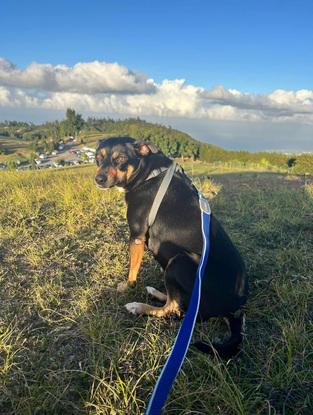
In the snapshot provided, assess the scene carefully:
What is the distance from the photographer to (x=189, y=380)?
226cm

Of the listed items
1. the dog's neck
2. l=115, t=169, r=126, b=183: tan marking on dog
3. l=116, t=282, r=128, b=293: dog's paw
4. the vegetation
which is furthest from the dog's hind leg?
the vegetation

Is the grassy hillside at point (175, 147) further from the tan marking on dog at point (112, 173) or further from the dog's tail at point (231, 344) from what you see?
the dog's tail at point (231, 344)

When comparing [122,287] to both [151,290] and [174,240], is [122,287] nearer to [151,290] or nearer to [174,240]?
[151,290]

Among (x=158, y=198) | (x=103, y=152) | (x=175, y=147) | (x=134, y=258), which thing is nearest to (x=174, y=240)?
(x=158, y=198)

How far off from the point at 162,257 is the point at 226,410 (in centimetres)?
141

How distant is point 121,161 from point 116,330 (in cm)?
174

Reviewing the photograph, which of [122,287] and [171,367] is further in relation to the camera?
[122,287]

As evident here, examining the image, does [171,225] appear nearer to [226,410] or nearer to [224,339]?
[224,339]

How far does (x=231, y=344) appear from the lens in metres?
2.45

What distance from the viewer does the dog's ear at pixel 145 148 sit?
3678mm

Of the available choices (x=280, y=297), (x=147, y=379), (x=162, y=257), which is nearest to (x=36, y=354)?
(x=147, y=379)

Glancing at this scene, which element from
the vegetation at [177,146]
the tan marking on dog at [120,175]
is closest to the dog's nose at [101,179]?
the tan marking on dog at [120,175]

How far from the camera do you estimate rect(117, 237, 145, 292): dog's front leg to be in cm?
338

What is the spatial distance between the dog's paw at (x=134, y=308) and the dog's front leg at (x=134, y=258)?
0.33 m
